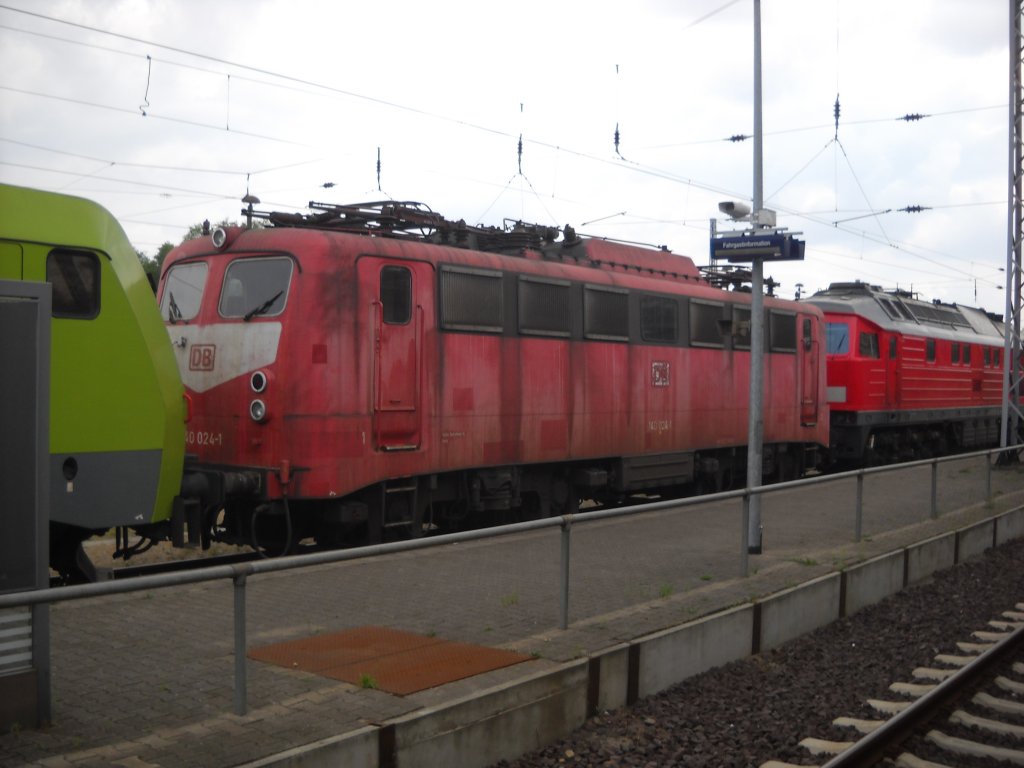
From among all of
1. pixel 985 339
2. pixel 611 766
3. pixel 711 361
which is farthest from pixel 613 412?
pixel 985 339

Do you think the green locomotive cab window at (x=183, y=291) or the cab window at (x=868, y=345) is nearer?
the green locomotive cab window at (x=183, y=291)

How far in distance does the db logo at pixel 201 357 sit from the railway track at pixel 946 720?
24.4 feet

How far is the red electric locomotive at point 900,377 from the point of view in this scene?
2406 centimetres

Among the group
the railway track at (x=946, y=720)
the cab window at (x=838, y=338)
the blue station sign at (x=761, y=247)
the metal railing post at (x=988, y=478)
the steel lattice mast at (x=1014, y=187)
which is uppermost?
the steel lattice mast at (x=1014, y=187)

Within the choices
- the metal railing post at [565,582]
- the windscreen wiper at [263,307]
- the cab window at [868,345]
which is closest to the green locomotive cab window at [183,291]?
the windscreen wiper at [263,307]

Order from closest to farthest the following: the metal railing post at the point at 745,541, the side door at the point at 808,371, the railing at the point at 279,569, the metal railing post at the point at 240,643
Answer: the railing at the point at 279,569 → the metal railing post at the point at 240,643 → the metal railing post at the point at 745,541 → the side door at the point at 808,371

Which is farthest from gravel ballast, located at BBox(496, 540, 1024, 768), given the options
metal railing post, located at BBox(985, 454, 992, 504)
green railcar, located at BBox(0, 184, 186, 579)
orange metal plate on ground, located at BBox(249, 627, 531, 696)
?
metal railing post, located at BBox(985, 454, 992, 504)

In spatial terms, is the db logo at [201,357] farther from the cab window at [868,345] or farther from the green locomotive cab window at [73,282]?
the cab window at [868,345]

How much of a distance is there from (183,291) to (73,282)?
390cm

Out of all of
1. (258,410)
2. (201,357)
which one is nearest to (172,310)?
(201,357)

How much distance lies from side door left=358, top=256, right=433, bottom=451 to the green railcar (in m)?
2.60

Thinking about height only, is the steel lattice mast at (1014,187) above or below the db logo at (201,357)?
above

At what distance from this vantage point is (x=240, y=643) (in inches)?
224

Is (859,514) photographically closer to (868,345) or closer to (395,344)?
(395,344)
